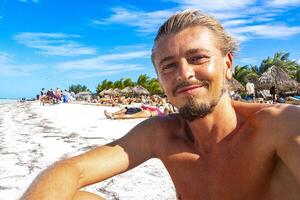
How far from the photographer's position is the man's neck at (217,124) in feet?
5.22

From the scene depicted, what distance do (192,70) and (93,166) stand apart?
0.59 metres

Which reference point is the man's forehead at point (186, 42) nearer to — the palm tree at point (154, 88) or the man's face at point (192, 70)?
the man's face at point (192, 70)

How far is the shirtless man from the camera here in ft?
4.61

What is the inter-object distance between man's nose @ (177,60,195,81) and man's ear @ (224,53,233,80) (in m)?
0.21

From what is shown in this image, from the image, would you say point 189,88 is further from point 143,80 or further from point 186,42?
point 143,80

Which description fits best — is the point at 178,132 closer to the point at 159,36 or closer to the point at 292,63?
the point at 159,36

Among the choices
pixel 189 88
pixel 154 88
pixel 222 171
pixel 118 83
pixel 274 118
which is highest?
pixel 118 83

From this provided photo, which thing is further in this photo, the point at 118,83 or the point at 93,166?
the point at 118,83

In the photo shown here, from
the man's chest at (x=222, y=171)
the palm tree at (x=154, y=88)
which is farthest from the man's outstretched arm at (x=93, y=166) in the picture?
the palm tree at (x=154, y=88)

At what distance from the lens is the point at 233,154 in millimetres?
1509

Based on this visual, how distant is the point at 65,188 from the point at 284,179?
0.82 metres

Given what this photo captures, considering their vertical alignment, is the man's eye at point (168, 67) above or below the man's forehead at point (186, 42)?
below

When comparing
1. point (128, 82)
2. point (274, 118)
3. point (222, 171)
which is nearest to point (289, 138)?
point (274, 118)

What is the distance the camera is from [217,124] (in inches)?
63.1
